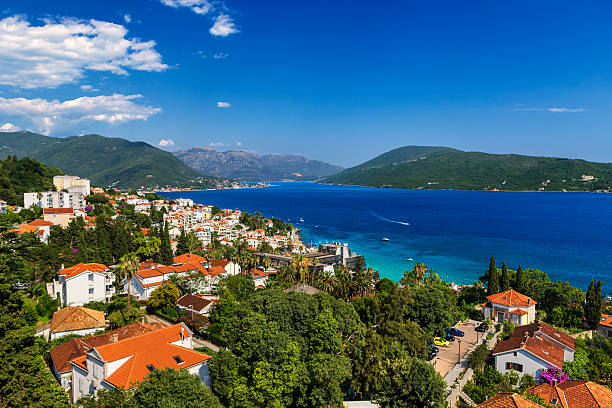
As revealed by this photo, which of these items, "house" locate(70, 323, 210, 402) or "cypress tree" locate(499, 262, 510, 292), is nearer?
"house" locate(70, 323, 210, 402)

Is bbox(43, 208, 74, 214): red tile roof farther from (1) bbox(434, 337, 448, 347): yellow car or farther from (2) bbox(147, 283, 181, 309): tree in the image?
(1) bbox(434, 337, 448, 347): yellow car

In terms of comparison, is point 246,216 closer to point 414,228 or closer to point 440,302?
point 414,228

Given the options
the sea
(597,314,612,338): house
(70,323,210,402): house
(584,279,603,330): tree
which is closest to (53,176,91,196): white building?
the sea

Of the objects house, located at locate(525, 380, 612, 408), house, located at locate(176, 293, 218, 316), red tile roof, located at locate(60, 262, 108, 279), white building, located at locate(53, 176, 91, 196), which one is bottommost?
house, located at locate(176, 293, 218, 316)

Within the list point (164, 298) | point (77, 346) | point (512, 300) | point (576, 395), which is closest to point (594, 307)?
point (512, 300)

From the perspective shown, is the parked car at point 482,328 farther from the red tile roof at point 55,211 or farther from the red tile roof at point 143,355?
the red tile roof at point 55,211

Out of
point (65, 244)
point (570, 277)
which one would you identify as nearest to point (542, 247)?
point (570, 277)
